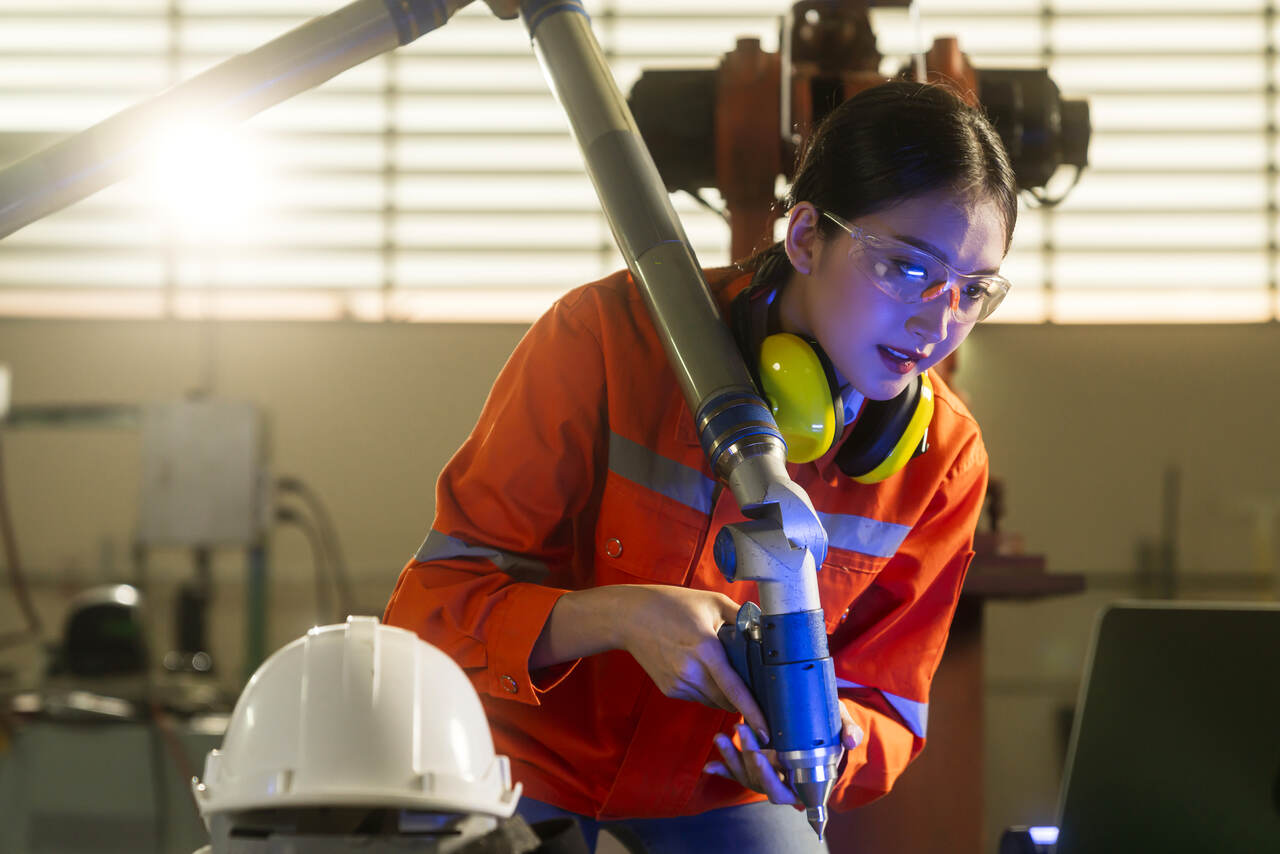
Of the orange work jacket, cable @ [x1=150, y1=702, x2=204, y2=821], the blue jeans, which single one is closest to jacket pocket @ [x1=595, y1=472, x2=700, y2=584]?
the orange work jacket

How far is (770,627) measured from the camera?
33.6 inches

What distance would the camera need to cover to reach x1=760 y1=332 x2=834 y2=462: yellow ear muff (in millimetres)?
1017

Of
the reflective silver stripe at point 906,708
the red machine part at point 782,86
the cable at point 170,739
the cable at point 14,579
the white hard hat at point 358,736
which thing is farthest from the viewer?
the cable at point 14,579

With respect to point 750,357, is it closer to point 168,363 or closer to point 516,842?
point 516,842

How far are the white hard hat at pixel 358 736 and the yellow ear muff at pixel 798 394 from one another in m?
0.39

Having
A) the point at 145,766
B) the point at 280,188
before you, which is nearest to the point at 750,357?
the point at 145,766

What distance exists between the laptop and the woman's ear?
0.42 meters

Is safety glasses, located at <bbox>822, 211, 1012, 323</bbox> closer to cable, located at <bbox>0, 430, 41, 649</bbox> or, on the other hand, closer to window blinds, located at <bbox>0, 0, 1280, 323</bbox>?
window blinds, located at <bbox>0, 0, 1280, 323</bbox>

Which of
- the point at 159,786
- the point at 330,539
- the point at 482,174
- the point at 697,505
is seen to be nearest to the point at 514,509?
the point at 697,505

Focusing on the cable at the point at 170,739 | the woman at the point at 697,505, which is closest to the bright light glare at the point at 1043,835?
the woman at the point at 697,505

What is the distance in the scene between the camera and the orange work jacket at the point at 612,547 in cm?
110

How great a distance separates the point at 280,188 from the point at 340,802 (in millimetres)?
3686

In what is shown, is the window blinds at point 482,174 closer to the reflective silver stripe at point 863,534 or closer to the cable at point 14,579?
the cable at point 14,579

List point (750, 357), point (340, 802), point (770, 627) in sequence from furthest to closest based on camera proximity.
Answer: point (750, 357) < point (770, 627) < point (340, 802)
